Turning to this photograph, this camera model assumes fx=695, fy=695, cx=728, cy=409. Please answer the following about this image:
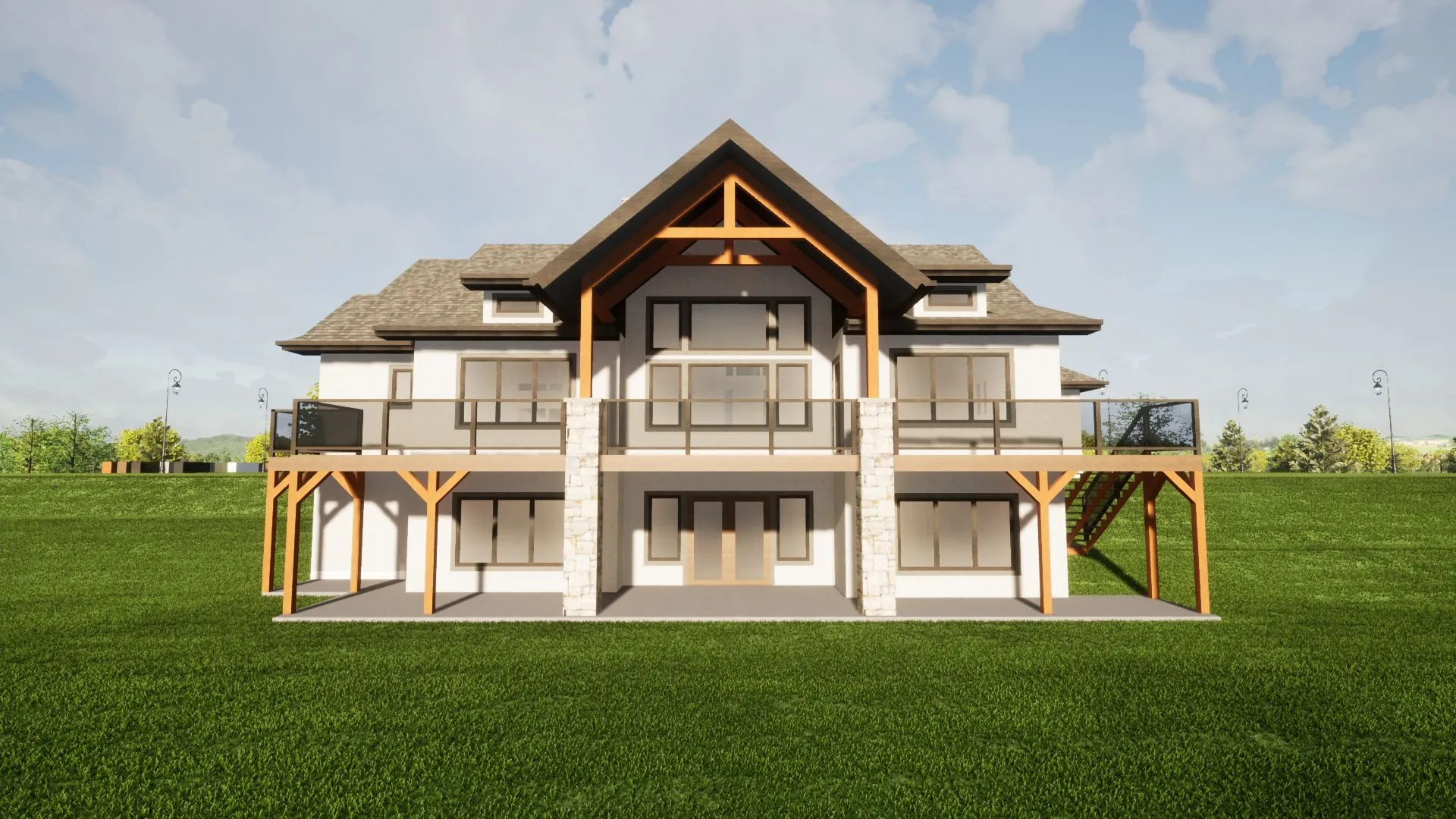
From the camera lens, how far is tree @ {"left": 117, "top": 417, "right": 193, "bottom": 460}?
84812 millimetres

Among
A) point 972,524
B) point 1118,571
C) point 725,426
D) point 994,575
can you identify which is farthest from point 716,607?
point 1118,571

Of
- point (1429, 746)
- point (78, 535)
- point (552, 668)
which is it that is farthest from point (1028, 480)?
point (78, 535)

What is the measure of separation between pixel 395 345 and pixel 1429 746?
64.4ft

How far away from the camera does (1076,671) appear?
929 cm

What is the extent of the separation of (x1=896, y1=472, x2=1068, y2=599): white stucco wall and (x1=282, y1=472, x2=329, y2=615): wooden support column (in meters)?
12.0

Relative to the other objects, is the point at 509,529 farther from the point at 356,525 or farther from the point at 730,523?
the point at 730,523

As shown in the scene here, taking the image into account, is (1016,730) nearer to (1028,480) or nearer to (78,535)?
(1028,480)

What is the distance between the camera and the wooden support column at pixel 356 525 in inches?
639

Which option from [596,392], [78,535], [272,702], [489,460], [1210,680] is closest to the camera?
[272,702]

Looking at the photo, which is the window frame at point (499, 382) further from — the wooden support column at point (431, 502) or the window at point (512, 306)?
the wooden support column at point (431, 502)

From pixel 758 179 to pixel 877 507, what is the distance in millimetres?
6649

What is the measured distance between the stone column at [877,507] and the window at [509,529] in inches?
272

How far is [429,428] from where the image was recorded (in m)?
15.1

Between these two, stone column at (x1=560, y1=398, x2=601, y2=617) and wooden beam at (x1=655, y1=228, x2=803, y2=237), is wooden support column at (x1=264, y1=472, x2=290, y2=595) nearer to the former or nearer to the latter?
stone column at (x1=560, y1=398, x2=601, y2=617)
